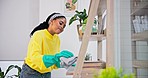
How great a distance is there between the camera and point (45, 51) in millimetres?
1835

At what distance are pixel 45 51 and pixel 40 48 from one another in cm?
8

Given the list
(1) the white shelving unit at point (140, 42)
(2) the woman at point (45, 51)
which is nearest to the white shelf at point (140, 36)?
(1) the white shelving unit at point (140, 42)

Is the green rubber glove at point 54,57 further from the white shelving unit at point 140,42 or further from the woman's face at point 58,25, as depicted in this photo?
the white shelving unit at point 140,42

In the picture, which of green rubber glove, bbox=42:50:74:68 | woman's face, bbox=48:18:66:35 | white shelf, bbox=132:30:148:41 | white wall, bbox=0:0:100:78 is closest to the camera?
white shelf, bbox=132:30:148:41

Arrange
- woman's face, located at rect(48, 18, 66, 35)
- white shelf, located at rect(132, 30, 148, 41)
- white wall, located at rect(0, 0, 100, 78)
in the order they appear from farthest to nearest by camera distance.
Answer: white wall, located at rect(0, 0, 100, 78) → woman's face, located at rect(48, 18, 66, 35) → white shelf, located at rect(132, 30, 148, 41)

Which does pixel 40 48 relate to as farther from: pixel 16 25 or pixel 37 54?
pixel 16 25

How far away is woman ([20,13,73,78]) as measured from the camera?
1.66 m

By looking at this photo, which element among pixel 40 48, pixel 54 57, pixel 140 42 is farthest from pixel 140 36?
pixel 40 48

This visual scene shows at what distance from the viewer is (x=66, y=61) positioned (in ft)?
5.31

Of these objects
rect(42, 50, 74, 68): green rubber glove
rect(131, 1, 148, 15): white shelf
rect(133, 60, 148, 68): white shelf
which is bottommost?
rect(133, 60, 148, 68): white shelf

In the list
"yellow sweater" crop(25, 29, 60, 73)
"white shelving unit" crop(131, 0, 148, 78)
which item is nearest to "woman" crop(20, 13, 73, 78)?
"yellow sweater" crop(25, 29, 60, 73)

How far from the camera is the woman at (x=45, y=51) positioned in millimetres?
1658

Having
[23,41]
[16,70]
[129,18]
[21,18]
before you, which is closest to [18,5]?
→ [21,18]

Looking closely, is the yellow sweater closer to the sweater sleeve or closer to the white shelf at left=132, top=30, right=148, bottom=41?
the sweater sleeve
